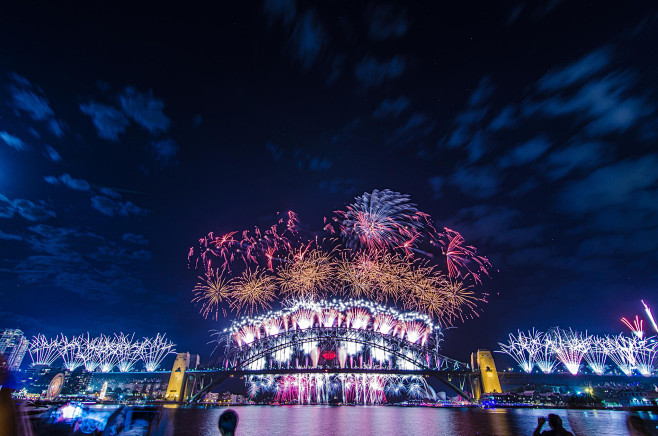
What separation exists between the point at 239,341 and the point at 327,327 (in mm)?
30890

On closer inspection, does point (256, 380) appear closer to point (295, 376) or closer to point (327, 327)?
point (295, 376)

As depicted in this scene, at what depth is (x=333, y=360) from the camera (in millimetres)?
92812

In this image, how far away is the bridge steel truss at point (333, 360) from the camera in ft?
303

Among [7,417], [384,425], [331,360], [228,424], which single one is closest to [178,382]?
[331,360]

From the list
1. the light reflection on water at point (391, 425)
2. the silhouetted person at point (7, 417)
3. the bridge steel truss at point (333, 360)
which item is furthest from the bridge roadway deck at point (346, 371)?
the silhouetted person at point (7, 417)

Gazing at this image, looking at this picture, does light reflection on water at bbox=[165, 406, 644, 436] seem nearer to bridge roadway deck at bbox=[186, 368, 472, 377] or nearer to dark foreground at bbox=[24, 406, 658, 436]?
dark foreground at bbox=[24, 406, 658, 436]

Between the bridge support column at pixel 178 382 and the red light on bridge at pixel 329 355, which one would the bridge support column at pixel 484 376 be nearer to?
the red light on bridge at pixel 329 355

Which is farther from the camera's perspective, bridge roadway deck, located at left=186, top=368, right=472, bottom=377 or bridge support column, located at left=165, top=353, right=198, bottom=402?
bridge support column, located at left=165, top=353, right=198, bottom=402

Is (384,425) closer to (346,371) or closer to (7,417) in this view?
(7,417)

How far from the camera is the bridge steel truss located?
92438 millimetres

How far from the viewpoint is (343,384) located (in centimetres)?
9281

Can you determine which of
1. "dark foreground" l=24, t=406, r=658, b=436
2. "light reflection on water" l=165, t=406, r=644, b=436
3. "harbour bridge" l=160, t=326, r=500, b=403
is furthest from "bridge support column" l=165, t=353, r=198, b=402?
"light reflection on water" l=165, t=406, r=644, b=436

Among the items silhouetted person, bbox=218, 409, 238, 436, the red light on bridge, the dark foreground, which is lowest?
the dark foreground

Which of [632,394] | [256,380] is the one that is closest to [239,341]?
[256,380]
